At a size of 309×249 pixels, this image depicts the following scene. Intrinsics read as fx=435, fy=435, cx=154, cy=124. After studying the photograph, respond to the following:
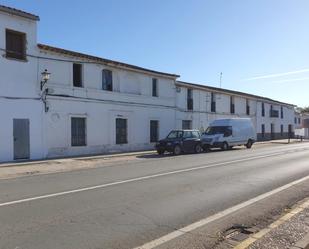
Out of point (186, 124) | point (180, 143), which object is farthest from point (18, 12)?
point (186, 124)

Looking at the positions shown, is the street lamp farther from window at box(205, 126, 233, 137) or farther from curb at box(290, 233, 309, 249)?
curb at box(290, 233, 309, 249)

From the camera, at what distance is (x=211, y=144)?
1233 inches

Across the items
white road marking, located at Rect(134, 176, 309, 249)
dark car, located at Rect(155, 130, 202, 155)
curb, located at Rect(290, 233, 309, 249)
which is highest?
dark car, located at Rect(155, 130, 202, 155)

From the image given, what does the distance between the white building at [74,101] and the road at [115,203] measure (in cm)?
853

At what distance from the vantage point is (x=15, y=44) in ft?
72.6

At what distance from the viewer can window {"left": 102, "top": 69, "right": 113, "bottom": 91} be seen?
28344 millimetres

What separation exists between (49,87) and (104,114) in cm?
504

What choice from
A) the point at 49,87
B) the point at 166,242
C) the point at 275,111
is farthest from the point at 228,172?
the point at 275,111

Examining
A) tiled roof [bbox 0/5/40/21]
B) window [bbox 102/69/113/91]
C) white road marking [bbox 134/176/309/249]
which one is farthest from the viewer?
A: window [bbox 102/69/113/91]

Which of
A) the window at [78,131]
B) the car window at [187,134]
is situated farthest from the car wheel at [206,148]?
the window at [78,131]

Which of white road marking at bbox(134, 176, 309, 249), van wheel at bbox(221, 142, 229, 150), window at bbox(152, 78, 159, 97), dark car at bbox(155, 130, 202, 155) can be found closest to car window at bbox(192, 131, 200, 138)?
dark car at bbox(155, 130, 202, 155)

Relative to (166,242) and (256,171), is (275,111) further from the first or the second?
(166,242)

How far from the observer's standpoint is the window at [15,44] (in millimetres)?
21719

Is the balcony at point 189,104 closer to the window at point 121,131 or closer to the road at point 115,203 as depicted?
the window at point 121,131
